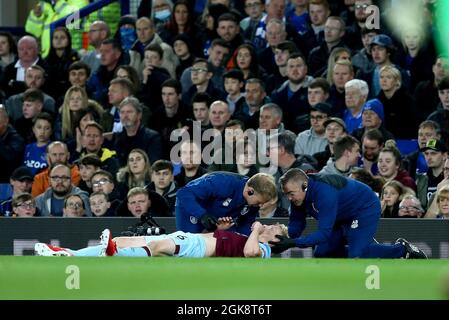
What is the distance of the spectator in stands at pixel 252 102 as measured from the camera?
1706cm

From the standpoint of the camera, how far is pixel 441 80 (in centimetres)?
1636

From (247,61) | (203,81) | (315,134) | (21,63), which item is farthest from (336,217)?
(21,63)

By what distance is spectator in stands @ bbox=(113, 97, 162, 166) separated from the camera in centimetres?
1697

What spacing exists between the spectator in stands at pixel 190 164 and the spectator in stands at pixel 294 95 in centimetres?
154

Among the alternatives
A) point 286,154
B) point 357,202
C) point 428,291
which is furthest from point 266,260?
point 286,154

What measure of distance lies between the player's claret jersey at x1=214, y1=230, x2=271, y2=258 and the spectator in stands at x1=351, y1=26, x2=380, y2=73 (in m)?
4.57

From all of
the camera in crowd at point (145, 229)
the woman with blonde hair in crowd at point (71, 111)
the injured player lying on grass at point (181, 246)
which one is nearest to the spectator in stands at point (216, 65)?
the woman with blonde hair in crowd at point (71, 111)

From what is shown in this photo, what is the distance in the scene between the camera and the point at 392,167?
50.1 ft

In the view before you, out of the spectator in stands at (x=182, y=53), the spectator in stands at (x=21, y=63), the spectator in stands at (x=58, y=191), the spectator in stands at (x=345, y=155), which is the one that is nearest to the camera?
the spectator in stands at (x=345, y=155)

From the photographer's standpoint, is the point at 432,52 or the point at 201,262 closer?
the point at 201,262

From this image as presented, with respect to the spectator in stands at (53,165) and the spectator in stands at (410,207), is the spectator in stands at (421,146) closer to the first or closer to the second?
the spectator in stands at (410,207)

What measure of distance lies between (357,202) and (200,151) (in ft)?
9.67
